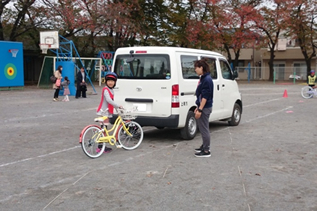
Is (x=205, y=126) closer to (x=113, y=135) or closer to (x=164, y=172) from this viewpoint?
(x=164, y=172)

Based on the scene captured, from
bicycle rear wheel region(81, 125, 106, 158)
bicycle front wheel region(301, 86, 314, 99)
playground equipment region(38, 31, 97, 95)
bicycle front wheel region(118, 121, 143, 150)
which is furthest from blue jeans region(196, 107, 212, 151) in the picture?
playground equipment region(38, 31, 97, 95)

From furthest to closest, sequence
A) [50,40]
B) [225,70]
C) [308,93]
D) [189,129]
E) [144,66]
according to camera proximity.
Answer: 1. [50,40]
2. [308,93]
3. [225,70]
4. [189,129]
5. [144,66]

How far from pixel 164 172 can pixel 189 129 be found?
9.16 feet


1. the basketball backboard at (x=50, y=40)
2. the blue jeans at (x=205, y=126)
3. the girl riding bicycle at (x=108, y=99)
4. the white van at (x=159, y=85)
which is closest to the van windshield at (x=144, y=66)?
the white van at (x=159, y=85)

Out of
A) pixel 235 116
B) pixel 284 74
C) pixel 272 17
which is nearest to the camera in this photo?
pixel 235 116

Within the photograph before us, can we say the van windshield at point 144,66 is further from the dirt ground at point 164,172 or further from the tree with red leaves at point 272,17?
the tree with red leaves at point 272,17

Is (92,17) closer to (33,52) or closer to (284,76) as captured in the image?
(33,52)

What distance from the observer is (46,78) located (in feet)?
91.8

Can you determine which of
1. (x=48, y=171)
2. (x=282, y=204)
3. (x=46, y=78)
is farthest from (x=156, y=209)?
(x=46, y=78)

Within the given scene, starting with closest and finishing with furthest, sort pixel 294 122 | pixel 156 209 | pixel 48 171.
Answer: pixel 156 209
pixel 48 171
pixel 294 122

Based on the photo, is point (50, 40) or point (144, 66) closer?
point (144, 66)

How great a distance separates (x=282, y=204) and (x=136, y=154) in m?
3.32

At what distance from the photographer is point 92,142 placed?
7.01 metres

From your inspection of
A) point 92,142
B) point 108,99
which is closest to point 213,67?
point 108,99
